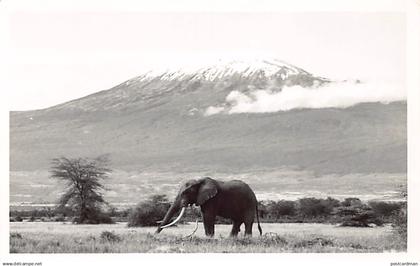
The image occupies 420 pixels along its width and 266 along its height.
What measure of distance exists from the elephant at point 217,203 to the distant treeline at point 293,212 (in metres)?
0.10

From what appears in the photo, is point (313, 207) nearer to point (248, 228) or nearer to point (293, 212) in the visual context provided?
point (293, 212)

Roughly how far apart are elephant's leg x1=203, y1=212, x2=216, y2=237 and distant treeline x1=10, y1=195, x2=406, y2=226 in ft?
0.44

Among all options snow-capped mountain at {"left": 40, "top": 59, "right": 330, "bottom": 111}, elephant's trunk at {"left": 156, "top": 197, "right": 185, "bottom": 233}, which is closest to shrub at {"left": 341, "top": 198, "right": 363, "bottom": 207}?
snow-capped mountain at {"left": 40, "top": 59, "right": 330, "bottom": 111}

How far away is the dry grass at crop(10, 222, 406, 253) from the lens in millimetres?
9648

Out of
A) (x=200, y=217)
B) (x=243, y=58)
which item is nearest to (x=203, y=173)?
(x=200, y=217)

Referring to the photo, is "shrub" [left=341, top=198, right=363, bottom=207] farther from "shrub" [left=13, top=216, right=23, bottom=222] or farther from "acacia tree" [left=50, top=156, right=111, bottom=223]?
"shrub" [left=13, top=216, right=23, bottom=222]

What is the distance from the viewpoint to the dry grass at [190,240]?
9.65m

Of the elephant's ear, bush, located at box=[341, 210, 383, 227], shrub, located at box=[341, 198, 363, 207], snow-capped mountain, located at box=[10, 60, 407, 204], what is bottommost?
bush, located at box=[341, 210, 383, 227]

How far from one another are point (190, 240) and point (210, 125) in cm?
134

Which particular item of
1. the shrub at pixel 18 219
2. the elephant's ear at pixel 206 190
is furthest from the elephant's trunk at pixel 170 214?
the shrub at pixel 18 219

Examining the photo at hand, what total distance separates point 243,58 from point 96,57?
5.57ft

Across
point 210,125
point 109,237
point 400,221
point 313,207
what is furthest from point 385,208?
point 109,237

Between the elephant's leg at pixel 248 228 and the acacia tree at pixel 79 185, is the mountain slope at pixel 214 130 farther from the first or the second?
the elephant's leg at pixel 248 228

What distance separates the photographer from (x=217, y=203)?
983cm
